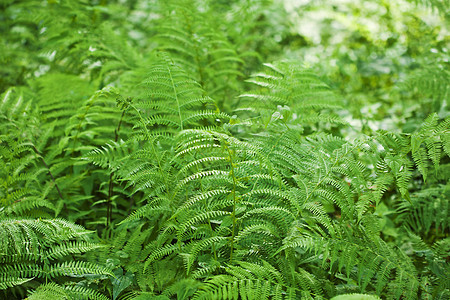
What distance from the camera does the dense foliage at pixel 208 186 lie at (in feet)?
4.63

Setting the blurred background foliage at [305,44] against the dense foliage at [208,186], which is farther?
the blurred background foliage at [305,44]

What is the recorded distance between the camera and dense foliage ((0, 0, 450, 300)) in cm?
141

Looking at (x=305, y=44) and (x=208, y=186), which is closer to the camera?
(x=208, y=186)


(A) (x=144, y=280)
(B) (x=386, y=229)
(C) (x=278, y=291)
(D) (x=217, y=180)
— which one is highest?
(D) (x=217, y=180)

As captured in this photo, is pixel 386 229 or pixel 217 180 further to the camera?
pixel 386 229

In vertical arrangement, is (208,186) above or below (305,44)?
above

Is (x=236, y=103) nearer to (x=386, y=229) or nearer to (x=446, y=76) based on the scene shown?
(x=386, y=229)

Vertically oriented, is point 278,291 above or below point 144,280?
A: above

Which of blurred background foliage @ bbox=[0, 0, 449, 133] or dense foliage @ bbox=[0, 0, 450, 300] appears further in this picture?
blurred background foliage @ bbox=[0, 0, 449, 133]

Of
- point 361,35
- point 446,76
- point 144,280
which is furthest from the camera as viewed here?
point 361,35

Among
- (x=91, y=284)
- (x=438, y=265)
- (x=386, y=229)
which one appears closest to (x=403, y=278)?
(x=438, y=265)

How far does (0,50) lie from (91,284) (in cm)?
288

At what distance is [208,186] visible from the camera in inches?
62.1

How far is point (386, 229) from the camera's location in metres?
2.06
